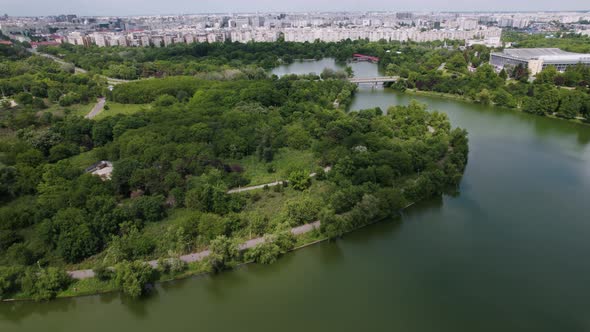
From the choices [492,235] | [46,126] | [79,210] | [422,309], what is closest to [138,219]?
[79,210]

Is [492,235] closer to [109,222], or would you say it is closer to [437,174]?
[437,174]

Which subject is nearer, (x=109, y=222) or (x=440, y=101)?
(x=109, y=222)

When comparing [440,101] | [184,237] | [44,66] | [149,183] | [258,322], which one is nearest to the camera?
[258,322]

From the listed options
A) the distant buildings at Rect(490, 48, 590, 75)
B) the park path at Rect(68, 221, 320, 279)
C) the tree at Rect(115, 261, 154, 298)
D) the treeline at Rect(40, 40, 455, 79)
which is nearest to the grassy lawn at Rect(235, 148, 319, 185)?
the park path at Rect(68, 221, 320, 279)

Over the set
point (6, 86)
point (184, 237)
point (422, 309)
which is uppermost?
point (6, 86)

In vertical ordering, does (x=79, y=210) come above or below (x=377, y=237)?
above

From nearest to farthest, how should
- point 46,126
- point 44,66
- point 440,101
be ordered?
point 46,126
point 440,101
point 44,66
